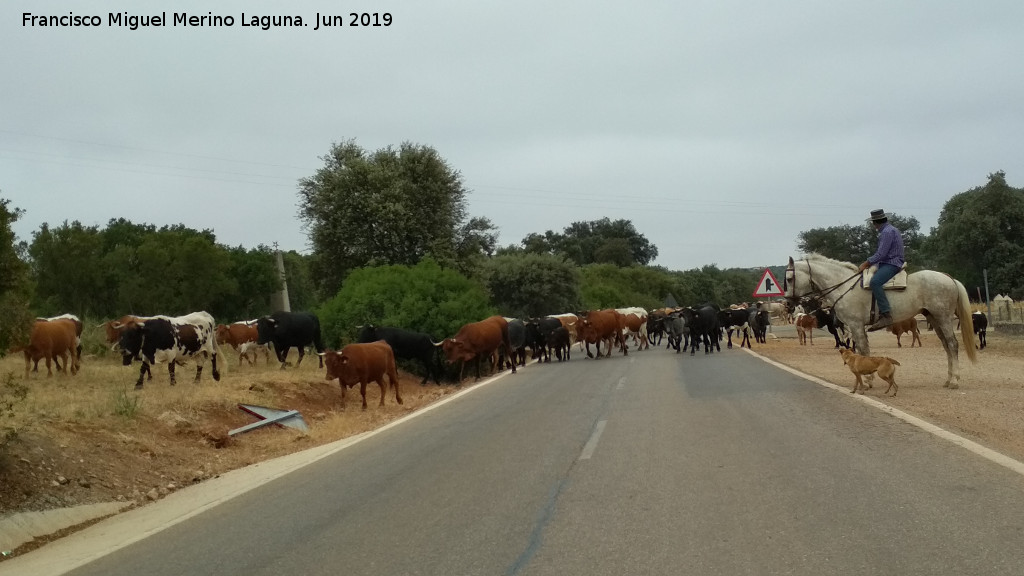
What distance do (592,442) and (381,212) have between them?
99.3ft

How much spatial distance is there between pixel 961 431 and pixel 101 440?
11237 mm

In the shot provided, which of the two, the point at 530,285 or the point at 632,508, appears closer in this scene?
the point at 632,508

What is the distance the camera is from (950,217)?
5203 cm

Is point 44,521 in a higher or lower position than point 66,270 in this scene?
lower

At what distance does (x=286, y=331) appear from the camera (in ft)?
94.6

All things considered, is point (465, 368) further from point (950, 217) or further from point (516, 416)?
point (950, 217)

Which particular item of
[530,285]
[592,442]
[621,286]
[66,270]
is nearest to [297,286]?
[530,285]

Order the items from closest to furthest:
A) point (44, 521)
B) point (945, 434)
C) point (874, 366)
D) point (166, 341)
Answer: point (44, 521) < point (945, 434) < point (874, 366) < point (166, 341)

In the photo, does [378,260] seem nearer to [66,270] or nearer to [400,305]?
[400,305]

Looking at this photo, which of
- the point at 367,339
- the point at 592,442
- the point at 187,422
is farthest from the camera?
the point at 367,339

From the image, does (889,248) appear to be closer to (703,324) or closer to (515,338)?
(515,338)

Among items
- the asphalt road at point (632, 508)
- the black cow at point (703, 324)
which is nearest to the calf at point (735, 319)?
the black cow at point (703, 324)

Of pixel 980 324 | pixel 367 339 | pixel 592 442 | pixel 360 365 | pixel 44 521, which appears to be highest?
pixel 367 339

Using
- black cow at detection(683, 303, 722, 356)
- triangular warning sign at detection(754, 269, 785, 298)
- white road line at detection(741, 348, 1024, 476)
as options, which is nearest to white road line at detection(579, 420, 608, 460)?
white road line at detection(741, 348, 1024, 476)
